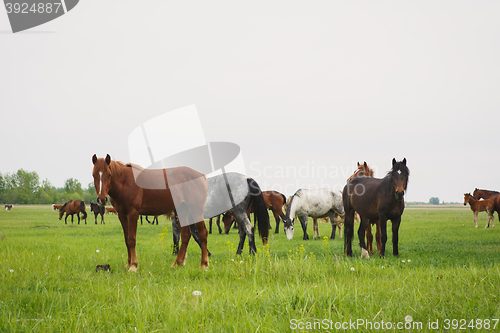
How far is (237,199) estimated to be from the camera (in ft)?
33.0

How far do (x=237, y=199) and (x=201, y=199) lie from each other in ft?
8.14

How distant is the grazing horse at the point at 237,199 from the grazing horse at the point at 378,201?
2515 millimetres

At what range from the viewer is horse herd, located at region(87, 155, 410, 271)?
268 inches

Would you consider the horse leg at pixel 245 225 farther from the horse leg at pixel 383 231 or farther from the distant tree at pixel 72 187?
the distant tree at pixel 72 187

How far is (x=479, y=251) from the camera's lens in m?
9.35

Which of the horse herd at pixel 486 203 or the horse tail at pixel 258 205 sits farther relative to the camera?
the horse herd at pixel 486 203

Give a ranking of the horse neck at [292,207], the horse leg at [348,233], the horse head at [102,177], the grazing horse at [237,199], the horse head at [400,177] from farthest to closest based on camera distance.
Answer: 1. the horse neck at [292,207]
2. the grazing horse at [237,199]
3. the horse leg at [348,233]
4. the horse head at [400,177]
5. the horse head at [102,177]

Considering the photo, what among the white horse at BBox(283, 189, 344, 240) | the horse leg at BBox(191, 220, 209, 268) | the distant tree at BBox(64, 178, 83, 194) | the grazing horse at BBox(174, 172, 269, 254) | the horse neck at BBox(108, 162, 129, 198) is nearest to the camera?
the horse neck at BBox(108, 162, 129, 198)

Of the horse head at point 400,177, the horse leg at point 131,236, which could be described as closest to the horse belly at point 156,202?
the horse leg at point 131,236

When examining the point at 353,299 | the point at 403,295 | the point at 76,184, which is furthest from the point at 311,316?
the point at 76,184

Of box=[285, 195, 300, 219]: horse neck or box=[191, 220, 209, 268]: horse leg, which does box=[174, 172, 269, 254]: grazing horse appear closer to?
box=[191, 220, 209, 268]: horse leg

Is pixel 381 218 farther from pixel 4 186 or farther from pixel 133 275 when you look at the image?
pixel 4 186

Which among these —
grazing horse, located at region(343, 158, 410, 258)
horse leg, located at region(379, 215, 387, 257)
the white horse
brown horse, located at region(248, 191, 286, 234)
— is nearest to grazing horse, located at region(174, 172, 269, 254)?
grazing horse, located at region(343, 158, 410, 258)

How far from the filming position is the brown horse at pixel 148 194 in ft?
21.2
